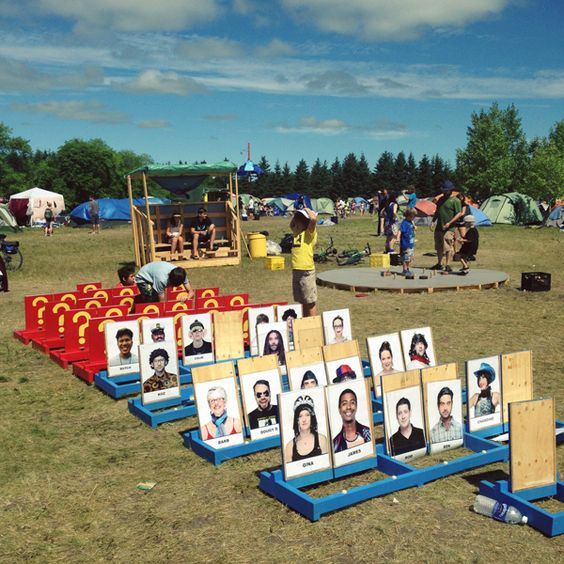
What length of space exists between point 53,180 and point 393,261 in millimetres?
68584

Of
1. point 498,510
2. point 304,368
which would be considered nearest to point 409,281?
point 304,368

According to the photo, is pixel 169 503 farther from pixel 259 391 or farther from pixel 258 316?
pixel 258 316

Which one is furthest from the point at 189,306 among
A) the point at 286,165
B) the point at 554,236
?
the point at 286,165

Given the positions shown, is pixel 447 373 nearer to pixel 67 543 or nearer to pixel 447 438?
pixel 447 438

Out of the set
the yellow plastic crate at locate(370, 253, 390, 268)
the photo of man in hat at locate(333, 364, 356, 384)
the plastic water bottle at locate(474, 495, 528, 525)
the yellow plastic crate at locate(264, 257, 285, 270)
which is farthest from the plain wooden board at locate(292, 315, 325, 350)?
the yellow plastic crate at locate(264, 257, 285, 270)

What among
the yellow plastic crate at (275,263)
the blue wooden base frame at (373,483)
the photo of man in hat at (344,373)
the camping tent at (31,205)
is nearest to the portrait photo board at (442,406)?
the blue wooden base frame at (373,483)

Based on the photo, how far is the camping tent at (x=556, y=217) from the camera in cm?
3499

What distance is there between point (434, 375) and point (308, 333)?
2384 millimetres

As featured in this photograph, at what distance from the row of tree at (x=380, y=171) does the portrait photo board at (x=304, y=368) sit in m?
44.0

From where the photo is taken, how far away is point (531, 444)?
467cm

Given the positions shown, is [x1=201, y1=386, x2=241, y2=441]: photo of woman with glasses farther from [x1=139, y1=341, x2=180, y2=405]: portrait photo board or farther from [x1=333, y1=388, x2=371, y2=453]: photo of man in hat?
[x1=139, y1=341, x2=180, y2=405]: portrait photo board

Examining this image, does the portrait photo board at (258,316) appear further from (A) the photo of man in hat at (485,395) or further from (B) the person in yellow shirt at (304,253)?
(A) the photo of man in hat at (485,395)

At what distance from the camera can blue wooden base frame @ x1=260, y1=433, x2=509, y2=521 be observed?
452cm

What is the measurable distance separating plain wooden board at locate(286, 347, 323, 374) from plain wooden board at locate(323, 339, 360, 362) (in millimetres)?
77
